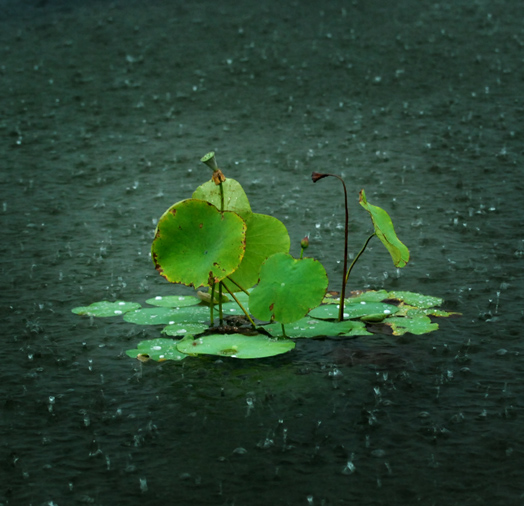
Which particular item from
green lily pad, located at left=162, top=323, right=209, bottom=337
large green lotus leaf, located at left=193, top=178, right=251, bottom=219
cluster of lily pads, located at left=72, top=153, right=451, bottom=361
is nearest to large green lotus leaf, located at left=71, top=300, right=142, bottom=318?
cluster of lily pads, located at left=72, top=153, right=451, bottom=361

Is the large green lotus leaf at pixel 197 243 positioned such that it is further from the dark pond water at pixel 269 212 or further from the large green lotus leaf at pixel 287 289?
the dark pond water at pixel 269 212

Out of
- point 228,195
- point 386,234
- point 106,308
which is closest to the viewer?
point 386,234

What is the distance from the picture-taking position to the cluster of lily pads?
206 centimetres

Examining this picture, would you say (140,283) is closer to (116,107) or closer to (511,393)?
(511,393)

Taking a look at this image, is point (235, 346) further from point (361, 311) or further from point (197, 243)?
point (361, 311)

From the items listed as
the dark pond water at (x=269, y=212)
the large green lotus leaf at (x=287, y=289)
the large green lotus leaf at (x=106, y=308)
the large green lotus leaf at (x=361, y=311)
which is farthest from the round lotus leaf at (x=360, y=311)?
the large green lotus leaf at (x=106, y=308)

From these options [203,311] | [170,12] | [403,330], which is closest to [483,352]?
[403,330]

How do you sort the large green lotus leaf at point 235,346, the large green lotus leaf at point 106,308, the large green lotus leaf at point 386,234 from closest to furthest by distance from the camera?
1. the large green lotus leaf at point 235,346
2. the large green lotus leaf at point 386,234
3. the large green lotus leaf at point 106,308

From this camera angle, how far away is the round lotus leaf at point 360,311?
2283mm

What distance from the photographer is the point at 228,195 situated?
2.30 meters

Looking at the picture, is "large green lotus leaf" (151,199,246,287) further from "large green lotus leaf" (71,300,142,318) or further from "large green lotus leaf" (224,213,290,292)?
"large green lotus leaf" (71,300,142,318)

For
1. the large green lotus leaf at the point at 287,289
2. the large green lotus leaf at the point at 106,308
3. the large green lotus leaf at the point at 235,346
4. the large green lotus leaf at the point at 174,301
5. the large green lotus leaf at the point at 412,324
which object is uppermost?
the large green lotus leaf at the point at 287,289

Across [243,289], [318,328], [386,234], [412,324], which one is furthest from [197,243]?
[412,324]

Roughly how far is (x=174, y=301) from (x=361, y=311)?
65cm
